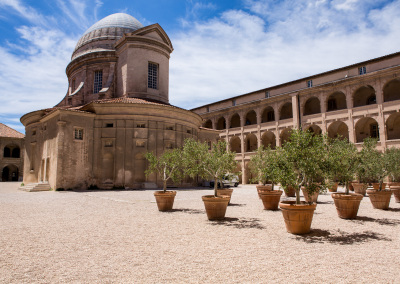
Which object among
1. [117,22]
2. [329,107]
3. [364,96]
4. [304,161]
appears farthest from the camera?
[329,107]

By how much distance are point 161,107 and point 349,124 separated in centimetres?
2089

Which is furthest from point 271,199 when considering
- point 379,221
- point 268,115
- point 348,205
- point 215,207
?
point 268,115

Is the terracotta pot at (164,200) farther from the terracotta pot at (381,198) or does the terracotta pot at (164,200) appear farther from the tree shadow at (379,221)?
the terracotta pot at (381,198)

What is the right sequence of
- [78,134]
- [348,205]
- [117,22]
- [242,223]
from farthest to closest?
[117,22], [78,134], [348,205], [242,223]

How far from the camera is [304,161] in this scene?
23.9ft

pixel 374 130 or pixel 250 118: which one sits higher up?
pixel 250 118

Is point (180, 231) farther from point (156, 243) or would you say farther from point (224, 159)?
point (224, 159)

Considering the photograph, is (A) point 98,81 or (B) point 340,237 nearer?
(B) point 340,237

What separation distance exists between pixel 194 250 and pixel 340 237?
3639 millimetres

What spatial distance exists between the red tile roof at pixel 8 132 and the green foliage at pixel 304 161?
54069mm

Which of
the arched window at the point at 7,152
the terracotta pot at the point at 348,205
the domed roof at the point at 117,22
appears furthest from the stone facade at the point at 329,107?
the arched window at the point at 7,152

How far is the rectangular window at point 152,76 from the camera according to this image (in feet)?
95.5

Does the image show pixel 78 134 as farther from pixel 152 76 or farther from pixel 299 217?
pixel 299 217

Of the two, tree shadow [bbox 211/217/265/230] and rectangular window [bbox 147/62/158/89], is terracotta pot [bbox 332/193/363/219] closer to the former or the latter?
tree shadow [bbox 211/217/265/230]
